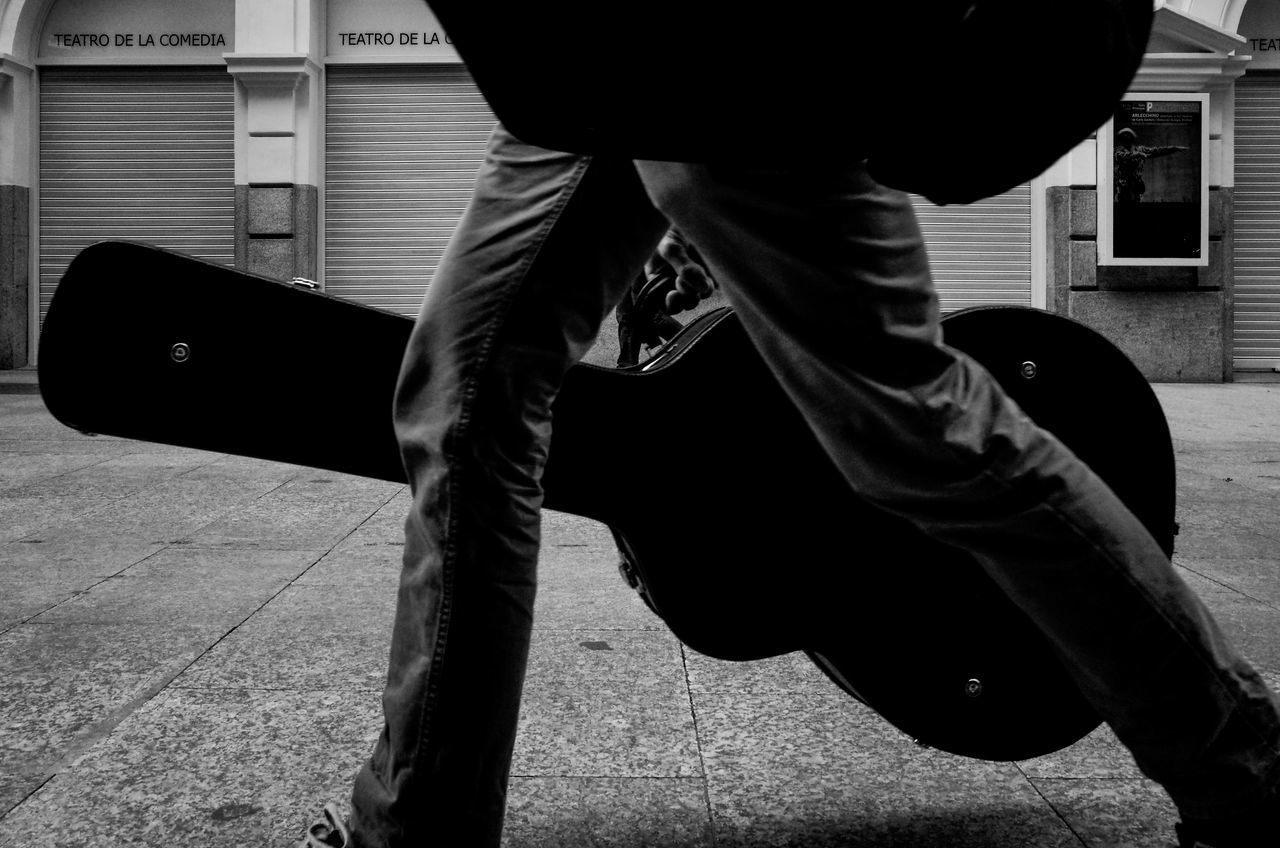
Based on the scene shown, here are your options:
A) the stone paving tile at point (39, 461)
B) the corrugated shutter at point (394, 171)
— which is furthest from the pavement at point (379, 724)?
the corrugated shutter at point (394, 171)

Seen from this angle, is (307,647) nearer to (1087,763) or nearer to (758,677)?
(758,677)

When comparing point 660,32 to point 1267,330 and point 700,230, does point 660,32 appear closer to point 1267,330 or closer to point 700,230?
point 700,230

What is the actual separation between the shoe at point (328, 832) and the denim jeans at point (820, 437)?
0.36 ft

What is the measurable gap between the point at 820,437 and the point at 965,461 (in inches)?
6.8

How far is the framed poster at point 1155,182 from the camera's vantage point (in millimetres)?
11648

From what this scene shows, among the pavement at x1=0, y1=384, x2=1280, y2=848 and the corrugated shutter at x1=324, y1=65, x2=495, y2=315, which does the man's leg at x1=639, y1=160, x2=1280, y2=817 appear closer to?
the pavement at x1=0, y1=384, x2=1280, y2=848

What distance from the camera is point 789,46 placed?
0.91 metres

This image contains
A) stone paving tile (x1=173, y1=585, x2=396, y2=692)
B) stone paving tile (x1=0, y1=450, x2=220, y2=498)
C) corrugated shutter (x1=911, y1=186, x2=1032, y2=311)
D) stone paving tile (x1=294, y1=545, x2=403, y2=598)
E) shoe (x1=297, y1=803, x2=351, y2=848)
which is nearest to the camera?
shoe (x1=297, y1=803, x2=351, y2=848)

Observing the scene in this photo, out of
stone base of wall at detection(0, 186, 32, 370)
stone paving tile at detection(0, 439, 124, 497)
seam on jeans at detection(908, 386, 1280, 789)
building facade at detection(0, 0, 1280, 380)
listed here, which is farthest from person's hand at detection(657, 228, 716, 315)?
stone base of wall at detection(0, 186, 32, 370)

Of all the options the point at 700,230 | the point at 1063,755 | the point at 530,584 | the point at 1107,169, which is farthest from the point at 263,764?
the point at 1107,169

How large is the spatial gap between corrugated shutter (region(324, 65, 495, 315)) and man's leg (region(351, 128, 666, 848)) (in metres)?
11.3

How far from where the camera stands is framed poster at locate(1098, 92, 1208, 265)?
1165 centimetres

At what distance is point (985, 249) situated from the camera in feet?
41.1

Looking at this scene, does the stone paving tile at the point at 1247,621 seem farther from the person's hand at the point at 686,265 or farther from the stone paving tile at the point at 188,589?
the stone paving tile at the point at 188,589
